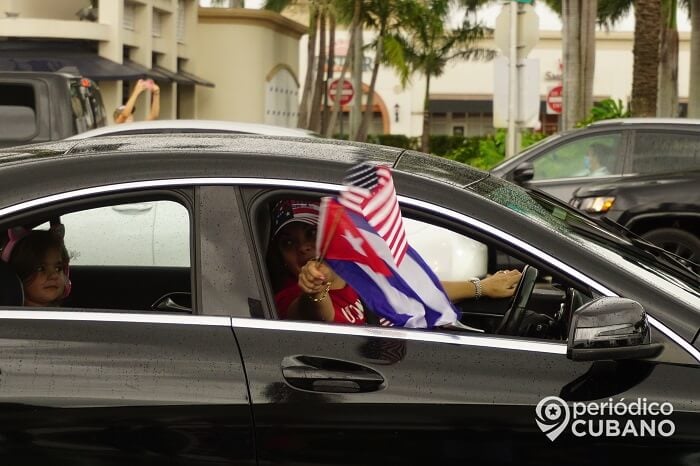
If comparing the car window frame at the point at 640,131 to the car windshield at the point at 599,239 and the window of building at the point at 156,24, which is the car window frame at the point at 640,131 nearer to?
the car windshield at the point at 599,239

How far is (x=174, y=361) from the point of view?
11.4 feet

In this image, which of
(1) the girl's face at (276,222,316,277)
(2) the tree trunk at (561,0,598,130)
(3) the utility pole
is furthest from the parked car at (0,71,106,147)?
(2) the tree trunk at (561,0,598,130)

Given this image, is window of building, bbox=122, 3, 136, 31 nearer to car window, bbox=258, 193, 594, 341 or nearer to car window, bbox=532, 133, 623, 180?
car window, bbox=532, 133, 623, 180

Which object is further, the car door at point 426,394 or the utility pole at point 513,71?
the utility pole at point 513,71

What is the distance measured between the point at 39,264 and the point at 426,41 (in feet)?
155

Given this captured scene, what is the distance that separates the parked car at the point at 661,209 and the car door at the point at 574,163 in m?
1.04

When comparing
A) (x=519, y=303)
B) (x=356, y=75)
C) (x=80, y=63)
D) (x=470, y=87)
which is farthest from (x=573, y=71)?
(x=470, y=87)

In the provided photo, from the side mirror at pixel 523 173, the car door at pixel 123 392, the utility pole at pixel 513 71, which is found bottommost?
the car door at pixel 123 392

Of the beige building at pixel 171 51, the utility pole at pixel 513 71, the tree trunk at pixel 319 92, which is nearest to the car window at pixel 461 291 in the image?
the utility pole at pixel 513 71

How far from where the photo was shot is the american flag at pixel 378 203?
3.55m

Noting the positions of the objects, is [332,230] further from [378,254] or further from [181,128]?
[181,128]

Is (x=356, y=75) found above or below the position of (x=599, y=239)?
above

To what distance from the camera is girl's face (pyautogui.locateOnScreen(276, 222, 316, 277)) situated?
12.9 feet

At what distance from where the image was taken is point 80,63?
2888 cm
